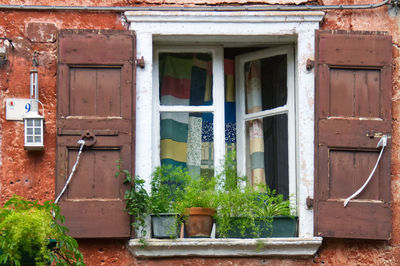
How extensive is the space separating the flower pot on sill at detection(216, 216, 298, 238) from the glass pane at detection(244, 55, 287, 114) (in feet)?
3.27

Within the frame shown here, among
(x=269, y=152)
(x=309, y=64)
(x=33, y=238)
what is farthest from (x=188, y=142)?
(x=33, y=238)

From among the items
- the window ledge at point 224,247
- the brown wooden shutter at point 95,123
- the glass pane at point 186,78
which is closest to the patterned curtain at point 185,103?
the glass pane at point 186,78

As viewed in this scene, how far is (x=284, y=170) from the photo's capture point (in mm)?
9023

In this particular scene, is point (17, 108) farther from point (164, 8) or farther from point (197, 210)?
point (197, 210)

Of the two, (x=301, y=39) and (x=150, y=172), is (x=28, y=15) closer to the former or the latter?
(x=150, y=172)

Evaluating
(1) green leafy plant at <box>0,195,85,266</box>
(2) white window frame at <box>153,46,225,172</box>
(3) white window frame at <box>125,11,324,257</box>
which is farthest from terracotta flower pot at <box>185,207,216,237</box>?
(1) green leafy plant at <box>0,195,85,266</box>

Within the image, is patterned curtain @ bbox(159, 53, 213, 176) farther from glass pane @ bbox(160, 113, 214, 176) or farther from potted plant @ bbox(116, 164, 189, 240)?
potted plant @ bbox(116, 164, 189, 240)

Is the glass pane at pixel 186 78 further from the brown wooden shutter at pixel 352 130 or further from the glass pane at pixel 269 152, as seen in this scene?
the brown wooden shutter at pixel 352 130

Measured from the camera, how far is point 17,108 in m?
8.72

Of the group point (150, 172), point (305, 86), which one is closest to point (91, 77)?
point (150, 172)

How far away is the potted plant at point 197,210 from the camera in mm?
8484

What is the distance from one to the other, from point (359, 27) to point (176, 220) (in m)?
2.02

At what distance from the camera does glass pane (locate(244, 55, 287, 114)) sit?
9.20 metres

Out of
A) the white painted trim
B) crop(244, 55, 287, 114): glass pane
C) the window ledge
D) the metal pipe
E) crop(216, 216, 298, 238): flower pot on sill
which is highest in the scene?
the metal pipe
